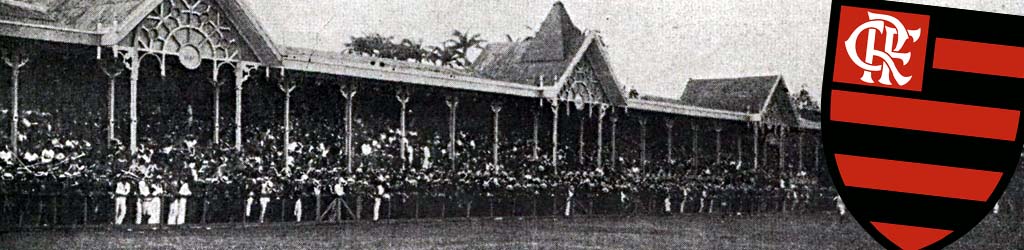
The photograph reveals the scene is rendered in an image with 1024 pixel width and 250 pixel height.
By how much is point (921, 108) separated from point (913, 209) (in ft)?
2.25

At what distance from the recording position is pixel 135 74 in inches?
595

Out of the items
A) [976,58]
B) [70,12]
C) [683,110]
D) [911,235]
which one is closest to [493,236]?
[70,12]

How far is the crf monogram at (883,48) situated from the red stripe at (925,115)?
0.47 ft

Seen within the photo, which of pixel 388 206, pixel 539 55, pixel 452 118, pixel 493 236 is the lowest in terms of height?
pixel 493 236

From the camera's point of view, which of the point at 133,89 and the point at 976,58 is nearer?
the point at 976,58

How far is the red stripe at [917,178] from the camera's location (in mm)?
7648

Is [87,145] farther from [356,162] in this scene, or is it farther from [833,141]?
[833,141]

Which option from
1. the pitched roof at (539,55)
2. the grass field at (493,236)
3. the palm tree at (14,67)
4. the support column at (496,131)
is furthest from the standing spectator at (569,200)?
the palm tree at (14,67)

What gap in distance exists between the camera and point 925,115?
25.4 ft

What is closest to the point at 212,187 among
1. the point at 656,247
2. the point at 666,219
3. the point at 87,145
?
the point at 87,145

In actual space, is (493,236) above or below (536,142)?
below

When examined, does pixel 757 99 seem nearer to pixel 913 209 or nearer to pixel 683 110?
pixel 683 110

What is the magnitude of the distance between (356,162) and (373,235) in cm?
523

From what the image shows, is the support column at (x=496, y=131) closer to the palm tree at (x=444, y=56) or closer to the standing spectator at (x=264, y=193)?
the standing spectator at (x=264, y=193)
